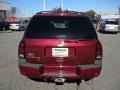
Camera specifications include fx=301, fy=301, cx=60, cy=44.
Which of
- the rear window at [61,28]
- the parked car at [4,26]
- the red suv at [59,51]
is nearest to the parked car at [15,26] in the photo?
the parked car at [4,26]

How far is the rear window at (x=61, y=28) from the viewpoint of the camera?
6.73m

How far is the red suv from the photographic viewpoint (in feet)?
22.0

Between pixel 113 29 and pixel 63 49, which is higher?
pixel 63 49

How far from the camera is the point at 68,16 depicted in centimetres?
702

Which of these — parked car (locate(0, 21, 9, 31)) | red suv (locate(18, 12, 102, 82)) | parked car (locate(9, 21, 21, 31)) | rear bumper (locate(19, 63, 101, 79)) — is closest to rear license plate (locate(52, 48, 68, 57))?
red suv (locate(18, 12, 102, 82))

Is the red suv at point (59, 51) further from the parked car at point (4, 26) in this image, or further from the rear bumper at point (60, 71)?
the parked car at point (4, 26)

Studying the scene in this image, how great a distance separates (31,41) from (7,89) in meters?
1.36

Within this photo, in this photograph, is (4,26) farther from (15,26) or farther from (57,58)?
(57,58)

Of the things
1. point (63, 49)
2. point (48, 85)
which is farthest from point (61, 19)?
point (48, 85)

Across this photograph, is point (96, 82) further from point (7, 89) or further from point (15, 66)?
point (15, 66)

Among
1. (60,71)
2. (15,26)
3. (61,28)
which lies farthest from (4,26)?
(60,71)

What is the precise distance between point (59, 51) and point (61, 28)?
521 mm

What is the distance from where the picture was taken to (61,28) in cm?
680

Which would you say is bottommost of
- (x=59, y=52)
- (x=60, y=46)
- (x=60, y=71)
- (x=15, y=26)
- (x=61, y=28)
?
(x=15, y=26)
